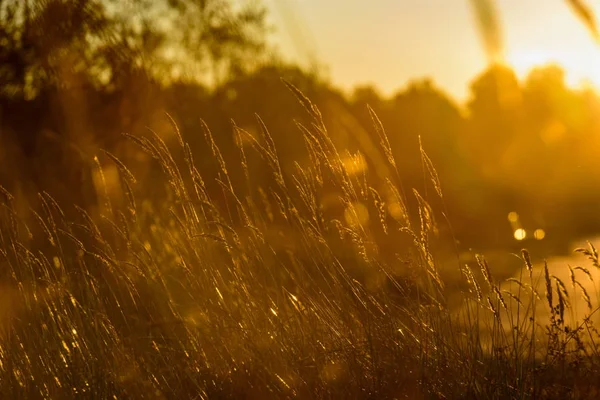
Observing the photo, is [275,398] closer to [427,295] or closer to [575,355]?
[427,295]

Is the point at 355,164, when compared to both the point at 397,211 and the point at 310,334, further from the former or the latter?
the point at 310,334

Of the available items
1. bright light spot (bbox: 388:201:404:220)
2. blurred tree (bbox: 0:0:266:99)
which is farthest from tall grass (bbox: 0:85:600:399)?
blurred tree (bbox: 0:0:266:99)

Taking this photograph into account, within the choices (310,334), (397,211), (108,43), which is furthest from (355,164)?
(108,43)

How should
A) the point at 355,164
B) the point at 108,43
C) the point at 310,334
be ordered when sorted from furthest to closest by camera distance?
the point at 108,43, the point at 355,164, the point at 310,334

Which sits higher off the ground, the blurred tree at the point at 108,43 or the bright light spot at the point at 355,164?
the blurred tree at the point at 108,43

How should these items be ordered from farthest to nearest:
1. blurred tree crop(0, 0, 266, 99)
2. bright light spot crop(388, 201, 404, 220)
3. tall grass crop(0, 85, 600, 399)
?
blurred tree crop(0, 0, 266, 99) → bright light spot crop(388, 201, 404, 220) → tall grass crop(0, 85, 600, 399)

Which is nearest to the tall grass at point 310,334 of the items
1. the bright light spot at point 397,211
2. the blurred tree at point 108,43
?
the bright light spot at point 397,211

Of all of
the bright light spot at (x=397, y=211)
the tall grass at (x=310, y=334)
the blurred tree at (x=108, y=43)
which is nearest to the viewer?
the tall grass at (x=310, y=334)

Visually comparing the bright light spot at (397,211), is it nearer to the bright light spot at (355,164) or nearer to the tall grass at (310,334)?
the tall grass at (310,334)

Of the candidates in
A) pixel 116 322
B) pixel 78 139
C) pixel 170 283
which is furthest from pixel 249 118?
pixel 116 322

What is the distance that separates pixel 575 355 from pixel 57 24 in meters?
5.06

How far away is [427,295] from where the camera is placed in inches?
148

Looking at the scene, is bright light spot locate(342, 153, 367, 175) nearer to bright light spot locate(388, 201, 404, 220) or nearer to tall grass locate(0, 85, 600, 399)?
tall grass locate(0, 85, 600, 399)

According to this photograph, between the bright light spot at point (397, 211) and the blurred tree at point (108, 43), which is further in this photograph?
the blurred tree at point (108, 43)
